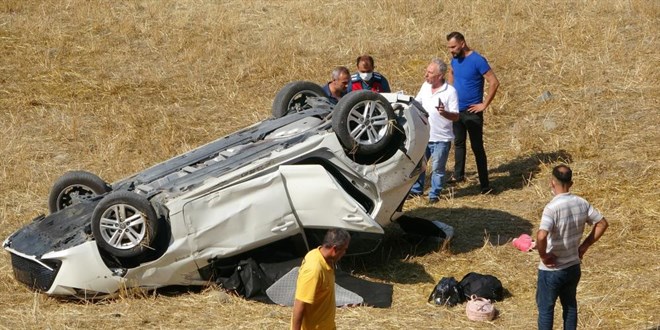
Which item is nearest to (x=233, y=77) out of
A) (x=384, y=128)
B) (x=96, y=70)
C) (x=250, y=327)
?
(x=96, y=70)

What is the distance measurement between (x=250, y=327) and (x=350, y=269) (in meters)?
1.70

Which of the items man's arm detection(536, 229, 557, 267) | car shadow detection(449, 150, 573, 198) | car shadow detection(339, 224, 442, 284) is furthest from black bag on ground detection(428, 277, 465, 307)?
car shadow detection(449, 150, 573, 198)

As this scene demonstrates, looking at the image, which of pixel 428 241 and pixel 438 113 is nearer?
pixel 428 241

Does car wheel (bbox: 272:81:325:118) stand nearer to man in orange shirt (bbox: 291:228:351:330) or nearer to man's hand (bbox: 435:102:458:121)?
man's hand (bbox: 435:102:458:121)

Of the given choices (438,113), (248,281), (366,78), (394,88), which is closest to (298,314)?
(248,281)

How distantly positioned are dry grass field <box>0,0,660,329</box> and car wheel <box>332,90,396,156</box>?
1.19m

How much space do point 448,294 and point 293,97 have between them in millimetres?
2849

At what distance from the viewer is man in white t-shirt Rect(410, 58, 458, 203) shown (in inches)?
453

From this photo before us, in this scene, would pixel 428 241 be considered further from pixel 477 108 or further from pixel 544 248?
pixel 544 248

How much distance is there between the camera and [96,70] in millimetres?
16953

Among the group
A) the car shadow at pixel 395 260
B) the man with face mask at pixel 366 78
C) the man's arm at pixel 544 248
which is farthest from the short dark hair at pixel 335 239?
the man with face mask at pixel 366 78

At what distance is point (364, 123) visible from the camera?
32.0 feet

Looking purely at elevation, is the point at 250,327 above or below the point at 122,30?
below

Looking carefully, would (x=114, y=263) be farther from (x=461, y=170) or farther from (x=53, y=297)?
(x=461, y=170)
